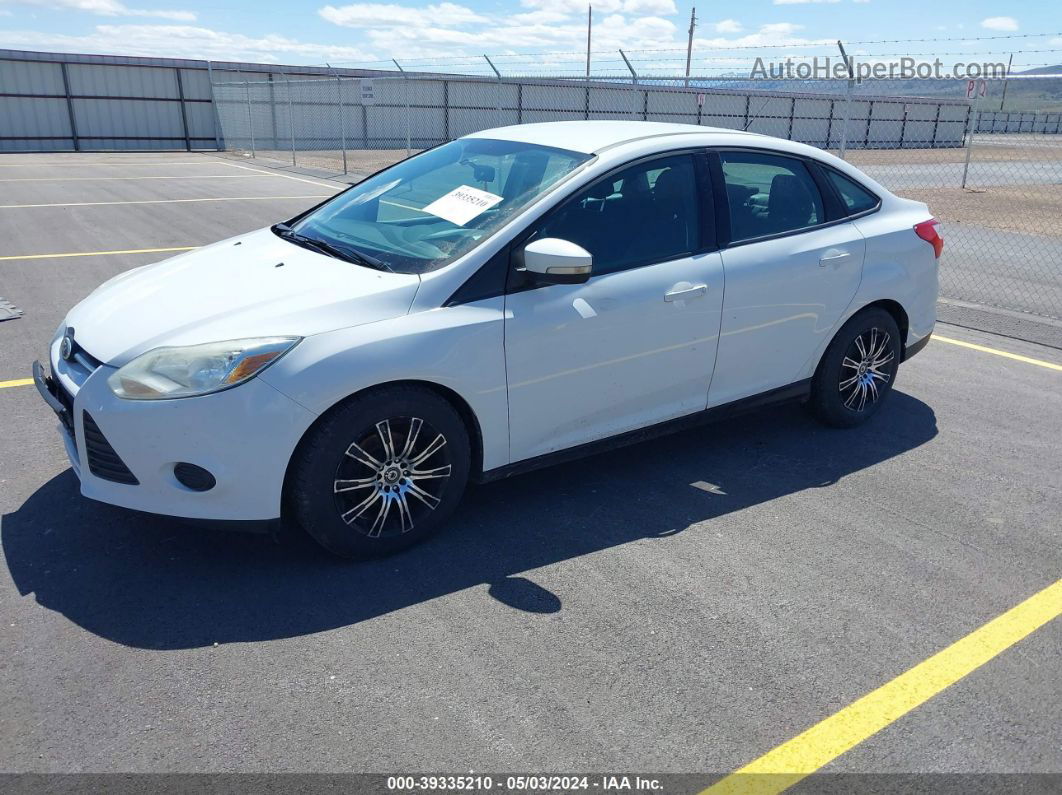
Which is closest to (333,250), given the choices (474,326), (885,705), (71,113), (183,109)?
(474,326)

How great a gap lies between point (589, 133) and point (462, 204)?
0.87 meters

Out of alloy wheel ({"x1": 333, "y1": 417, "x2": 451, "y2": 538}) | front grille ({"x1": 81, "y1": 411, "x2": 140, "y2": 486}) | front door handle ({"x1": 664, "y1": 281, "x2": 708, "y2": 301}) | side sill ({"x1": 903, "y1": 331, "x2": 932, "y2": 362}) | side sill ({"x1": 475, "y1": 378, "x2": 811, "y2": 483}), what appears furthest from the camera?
side sill ({"x1": 903, "y1": 331, "x2": 932, "y2": 362})

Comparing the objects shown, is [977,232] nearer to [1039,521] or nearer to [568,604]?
[1039,521]

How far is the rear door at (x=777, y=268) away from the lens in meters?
4.30

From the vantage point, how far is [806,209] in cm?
467

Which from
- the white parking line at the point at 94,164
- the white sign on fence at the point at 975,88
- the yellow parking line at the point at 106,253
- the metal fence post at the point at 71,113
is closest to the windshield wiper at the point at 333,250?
the yellow parking line at the point at 106,253

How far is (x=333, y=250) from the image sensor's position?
3990 mm

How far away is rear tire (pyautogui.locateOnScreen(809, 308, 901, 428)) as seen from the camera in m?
4.86

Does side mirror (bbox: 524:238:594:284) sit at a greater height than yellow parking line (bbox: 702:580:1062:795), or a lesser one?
greater

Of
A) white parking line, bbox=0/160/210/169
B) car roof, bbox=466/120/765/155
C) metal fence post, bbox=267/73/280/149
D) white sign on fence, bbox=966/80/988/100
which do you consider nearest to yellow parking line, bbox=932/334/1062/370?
car roof, bbox=466/120/765/155

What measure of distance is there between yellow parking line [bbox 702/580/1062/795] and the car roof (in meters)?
2.55

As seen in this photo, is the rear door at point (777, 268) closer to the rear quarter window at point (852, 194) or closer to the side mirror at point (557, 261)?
the rear quarter window at point (852, 194)

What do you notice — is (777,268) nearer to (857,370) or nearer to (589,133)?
(857,370)

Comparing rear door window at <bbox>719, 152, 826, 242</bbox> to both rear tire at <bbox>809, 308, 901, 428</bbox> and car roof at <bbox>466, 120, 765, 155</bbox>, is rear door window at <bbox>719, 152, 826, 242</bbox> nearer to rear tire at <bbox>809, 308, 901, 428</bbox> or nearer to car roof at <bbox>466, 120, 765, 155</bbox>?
car roof at <bbox>466, 120, 765, 155</bbox>
